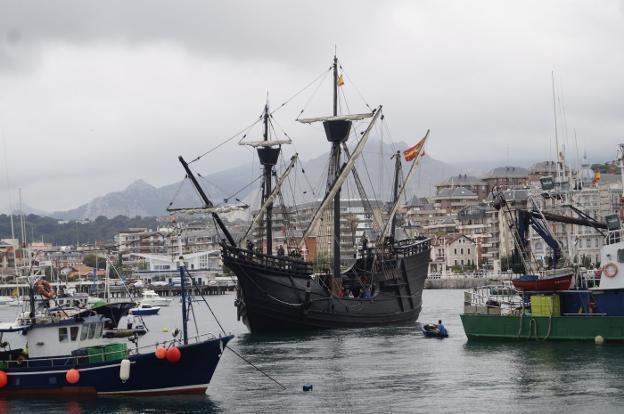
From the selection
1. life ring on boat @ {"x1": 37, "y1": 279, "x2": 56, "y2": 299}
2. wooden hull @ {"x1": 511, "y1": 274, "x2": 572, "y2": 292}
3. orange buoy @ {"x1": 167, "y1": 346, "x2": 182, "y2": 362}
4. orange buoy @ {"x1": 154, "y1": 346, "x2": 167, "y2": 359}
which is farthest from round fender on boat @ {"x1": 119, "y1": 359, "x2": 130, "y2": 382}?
wooden hull @ {"x1": 511, "y1": 274, "x2": 572, "y2": 292}

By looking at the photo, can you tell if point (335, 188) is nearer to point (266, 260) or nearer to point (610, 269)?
point (266, 260)

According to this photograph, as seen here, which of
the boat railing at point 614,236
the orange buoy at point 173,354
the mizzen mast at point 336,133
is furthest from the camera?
the mizzen mast at point 336,133

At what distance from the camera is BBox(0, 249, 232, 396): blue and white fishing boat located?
4678cm

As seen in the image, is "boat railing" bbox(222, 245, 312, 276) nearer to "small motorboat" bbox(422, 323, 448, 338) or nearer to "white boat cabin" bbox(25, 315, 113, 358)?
"small motorboat" bbox(422, 323, 448, 338)

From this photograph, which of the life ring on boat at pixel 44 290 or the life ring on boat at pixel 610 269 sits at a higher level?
the life ring on boat at pixel 44 290

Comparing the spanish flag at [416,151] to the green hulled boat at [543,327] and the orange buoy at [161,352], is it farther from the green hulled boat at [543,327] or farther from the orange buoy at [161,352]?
the orange buoy at [161,352]

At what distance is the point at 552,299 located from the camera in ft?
200

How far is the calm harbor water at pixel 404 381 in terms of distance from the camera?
44156 mm

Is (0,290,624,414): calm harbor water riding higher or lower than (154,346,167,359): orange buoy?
lower

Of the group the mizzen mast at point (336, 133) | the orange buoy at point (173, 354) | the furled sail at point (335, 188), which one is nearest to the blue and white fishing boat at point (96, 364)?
the orange buoy at point (173, 354)

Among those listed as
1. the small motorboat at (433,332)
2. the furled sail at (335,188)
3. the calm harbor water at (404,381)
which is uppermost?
the furled sail at (335,188)

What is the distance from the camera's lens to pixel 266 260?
7562 centimetres

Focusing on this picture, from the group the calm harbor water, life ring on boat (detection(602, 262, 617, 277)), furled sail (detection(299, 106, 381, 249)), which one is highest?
furled sail (detection(299, 106, 381, 249))

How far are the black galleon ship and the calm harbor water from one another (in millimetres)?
7442
